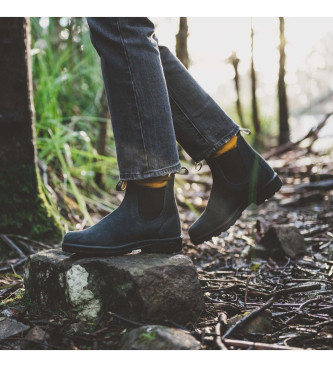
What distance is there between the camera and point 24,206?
1848 millimetres

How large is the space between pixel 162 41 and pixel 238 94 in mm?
5290

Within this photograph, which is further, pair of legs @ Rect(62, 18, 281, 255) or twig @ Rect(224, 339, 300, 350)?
pair of legs @ Rect(62, 18, 281, 255)

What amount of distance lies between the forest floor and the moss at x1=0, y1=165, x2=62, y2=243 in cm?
6

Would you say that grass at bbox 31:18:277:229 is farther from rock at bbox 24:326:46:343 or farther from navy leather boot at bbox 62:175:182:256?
rock at bbox 24:326:46:343

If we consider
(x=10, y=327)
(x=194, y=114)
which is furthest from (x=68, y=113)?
(x=10, y=327)

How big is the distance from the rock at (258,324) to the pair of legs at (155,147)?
359 millimetres

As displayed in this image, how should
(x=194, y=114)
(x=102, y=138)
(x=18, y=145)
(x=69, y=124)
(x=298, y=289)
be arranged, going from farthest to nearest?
(x=102, y=138)
(x=69, y=124)
(x=18, y=145)
(x=194, y=114)
(x=298, y=289)

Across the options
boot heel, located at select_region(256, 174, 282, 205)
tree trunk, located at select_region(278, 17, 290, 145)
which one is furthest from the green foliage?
tree trunk, located at select_region(278, 17, 290, 145)

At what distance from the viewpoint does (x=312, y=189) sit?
9.20 feet

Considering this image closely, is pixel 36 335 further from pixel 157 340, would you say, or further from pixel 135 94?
pixel 135 94

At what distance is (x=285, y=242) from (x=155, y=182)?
0.75m

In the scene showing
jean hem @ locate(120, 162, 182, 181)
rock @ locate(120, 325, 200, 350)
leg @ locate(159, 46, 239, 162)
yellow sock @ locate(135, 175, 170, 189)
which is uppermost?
leg @ locate(159, 46, 239, 162)

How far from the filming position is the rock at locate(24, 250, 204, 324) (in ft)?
3.37
